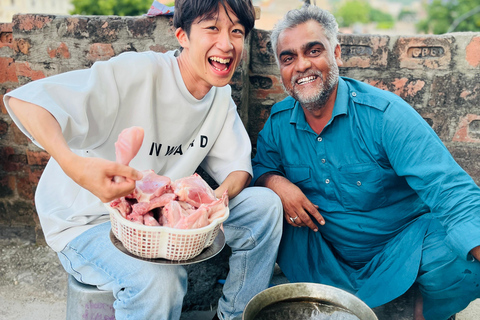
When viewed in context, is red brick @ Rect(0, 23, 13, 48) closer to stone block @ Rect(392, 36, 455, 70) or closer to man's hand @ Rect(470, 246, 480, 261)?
stone block @ Rect(392, 36, 455, 70)

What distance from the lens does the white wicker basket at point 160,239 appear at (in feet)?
5.02

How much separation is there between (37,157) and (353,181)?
2205mm

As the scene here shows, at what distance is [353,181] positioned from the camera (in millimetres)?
2381

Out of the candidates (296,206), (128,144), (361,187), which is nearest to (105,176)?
(128,144)

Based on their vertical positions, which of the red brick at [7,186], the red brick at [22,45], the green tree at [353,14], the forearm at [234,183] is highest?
the green tree at [353,14]

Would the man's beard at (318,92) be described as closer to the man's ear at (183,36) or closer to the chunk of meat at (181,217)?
the man's ear at (183,36)

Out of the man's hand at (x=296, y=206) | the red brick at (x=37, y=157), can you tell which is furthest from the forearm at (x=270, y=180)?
the red brick at (x=37, y=157)

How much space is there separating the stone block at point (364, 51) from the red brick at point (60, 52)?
5.88 feet

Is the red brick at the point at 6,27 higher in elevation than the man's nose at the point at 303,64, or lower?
higher

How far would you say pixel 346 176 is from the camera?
7.82 ft

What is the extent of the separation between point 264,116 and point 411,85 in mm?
1002

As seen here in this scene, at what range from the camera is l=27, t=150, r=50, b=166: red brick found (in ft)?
10.3

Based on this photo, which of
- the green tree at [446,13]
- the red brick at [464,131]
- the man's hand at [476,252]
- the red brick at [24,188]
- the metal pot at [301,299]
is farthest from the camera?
the green tree at [446,13]

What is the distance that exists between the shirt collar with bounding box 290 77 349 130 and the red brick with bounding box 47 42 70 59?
154 cm
